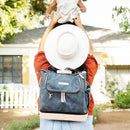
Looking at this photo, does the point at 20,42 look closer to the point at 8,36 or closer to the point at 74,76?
the point at 8,36

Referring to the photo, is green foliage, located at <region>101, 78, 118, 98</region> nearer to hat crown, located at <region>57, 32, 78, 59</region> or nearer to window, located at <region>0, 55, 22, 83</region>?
window, located at <region>0, 55, 22, 83</region>

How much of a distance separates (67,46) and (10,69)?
13.4 meters

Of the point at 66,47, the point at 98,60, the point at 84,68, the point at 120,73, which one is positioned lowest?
the point at 84,68

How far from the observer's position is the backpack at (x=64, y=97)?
1.79m

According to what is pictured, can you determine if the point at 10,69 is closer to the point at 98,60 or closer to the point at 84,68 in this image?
the point at 98,60

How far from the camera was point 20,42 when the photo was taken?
49.1 feet

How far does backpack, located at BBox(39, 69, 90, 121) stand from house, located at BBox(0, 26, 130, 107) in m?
11.9

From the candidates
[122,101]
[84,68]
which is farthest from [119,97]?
[84,68]

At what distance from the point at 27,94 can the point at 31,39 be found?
Result: 4.15 metres

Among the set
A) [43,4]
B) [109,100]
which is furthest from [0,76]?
[43,4]

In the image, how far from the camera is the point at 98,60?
13984 millimetres

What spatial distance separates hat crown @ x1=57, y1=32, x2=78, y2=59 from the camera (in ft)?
6.17

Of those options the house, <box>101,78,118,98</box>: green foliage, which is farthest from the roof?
<box>101,78,118,98</box>: green foliage

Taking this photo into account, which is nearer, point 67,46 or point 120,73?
point 67,46
